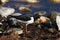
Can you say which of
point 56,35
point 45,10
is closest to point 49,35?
point 56,35

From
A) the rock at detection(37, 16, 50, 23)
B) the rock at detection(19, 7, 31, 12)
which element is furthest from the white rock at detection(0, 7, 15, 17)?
the rock at detection(37, 16, 50, 23)

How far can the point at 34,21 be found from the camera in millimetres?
3346

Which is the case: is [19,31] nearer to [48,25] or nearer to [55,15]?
[48,25]

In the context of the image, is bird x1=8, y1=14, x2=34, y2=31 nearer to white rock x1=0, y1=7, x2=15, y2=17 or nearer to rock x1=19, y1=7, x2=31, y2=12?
white rock x1=0, y1=7, x2=15, y2=17

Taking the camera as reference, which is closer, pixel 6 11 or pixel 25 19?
pixel 25 19

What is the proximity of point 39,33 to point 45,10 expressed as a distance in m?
0.64

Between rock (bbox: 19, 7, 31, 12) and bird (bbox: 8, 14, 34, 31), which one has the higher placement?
rock (bbox: 19, 7, 31, 12)

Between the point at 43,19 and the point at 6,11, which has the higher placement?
the point at 6,11

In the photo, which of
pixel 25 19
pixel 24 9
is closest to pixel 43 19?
pixel 25 19

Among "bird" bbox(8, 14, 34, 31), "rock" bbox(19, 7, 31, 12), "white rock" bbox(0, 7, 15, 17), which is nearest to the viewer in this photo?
"bird" bbox(8, 14, 34, 31)

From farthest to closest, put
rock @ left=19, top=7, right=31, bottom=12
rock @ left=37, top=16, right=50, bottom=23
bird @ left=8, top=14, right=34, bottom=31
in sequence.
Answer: rock @ left=19, top=7, right=31, bottom=12 < rock @ left=37, top=16, right=50, bottom=23 < bird @ left=8, top=14, right=34, bottom=31

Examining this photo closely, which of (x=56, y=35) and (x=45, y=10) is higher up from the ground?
(x=45, y=10)

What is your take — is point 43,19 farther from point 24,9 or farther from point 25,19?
point 24,9

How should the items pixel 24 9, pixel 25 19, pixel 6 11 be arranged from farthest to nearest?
pixel 24 9
pixel 6 11
pixel 25 19
